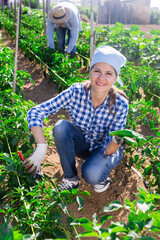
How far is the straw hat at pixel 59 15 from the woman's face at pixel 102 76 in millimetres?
2576

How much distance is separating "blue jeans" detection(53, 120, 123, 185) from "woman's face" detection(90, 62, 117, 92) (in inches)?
15.1

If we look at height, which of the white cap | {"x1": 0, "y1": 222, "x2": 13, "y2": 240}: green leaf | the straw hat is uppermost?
the straw hat

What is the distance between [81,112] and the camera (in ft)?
6.14

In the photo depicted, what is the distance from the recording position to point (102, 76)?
1629mm

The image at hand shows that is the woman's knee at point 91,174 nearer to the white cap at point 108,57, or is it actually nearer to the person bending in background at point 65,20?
the white cap at point 108,57

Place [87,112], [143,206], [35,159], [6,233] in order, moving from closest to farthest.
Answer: [6,233]
[143,206]
[35,159]
[87,112]

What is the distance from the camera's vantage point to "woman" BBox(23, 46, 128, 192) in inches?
65.3

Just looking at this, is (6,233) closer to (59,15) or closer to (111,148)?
(111,148)

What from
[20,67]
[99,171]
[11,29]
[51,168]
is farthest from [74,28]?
[11,29]

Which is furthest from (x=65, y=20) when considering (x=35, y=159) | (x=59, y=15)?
(x=35, y=159)

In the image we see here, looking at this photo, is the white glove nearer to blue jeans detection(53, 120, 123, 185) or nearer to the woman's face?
blue jeans detection(53, 120, 123, 185)

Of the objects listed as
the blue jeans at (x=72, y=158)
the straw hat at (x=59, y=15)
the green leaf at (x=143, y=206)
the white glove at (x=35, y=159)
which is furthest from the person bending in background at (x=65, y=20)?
the green leaf at (x=143, y=206)

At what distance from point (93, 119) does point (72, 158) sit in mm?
303

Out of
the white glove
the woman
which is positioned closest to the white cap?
the woman
